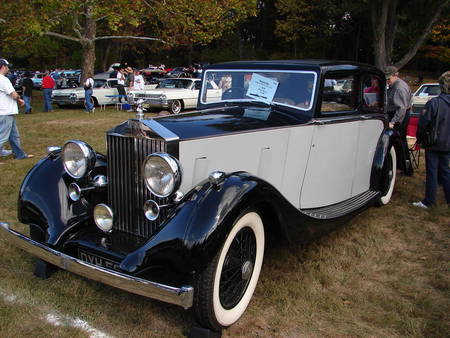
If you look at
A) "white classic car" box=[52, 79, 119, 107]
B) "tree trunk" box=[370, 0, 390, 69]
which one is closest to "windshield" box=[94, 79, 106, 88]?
"white classic car" box=[52, 79, 119, 107]

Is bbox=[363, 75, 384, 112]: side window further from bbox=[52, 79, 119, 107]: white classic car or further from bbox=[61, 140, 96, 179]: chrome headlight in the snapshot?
bbox=[52, 79, 119, 107]: white classic car

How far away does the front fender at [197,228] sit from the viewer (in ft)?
7.70

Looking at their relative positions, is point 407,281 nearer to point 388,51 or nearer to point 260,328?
point 260,328

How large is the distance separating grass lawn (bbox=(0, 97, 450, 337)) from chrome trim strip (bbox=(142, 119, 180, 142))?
48.9 inches

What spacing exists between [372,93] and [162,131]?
127 inches

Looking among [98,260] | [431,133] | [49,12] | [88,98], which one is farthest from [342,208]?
[49,12]

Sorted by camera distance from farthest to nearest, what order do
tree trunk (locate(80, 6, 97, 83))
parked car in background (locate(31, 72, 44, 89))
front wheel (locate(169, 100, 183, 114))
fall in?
1. parked car in background (locate(31, 72, 44, 89))
2. tree trunk (locate(80, 6, 97, 83))
3. front wheel (locate(169, 100, 183, 114))

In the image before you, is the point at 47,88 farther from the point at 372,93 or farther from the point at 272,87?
the point at 272,87

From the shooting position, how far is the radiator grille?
288 centimetres

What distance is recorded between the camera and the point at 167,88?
1571 cm

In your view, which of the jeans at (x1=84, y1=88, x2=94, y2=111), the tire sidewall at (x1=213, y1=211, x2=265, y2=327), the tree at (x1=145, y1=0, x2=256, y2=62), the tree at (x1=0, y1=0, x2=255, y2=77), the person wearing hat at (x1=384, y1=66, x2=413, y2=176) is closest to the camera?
the tire sidewall at (x1=213, y1=211, x2=265, y2=327)

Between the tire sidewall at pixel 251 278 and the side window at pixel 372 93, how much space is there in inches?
99.3

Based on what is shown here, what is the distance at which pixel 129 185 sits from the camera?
2973 mm

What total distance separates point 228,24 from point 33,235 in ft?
54.7
